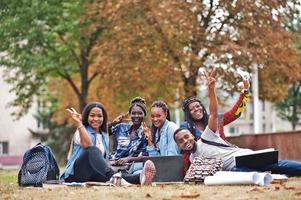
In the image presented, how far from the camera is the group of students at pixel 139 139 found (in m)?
10.0

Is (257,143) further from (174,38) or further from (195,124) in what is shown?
(195,124)

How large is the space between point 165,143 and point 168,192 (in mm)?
2513

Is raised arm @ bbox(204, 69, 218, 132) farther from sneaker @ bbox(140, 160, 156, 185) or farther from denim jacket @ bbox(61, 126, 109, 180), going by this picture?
denim jacket @ bbox(61, 126, 109, 180)

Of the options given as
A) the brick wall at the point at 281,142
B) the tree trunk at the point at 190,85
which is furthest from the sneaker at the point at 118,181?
the tree trunk at the point at 190,85

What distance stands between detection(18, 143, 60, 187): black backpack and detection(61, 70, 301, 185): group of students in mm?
302

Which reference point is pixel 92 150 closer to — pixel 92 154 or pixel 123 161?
pixel 92 154

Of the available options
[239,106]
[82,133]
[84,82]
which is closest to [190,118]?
[239,106]

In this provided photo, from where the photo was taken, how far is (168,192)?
8438 millimetres

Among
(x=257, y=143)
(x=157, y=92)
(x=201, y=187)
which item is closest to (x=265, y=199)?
(x=201, y=187)

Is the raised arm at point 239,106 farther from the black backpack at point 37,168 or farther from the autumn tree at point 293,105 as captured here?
the autumn tree at point 293,105

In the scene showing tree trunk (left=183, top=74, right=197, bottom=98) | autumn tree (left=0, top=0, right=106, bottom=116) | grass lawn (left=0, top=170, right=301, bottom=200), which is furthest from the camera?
autumn tree (left=0, top=0, right=106, bottom=116)

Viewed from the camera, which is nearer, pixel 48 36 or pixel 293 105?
pixel 48 36

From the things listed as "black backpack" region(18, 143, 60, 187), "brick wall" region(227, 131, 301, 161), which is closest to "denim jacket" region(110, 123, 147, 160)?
"black backpack" region(18, 143, 60, 187)

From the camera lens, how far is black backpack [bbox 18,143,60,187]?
1041 cm
